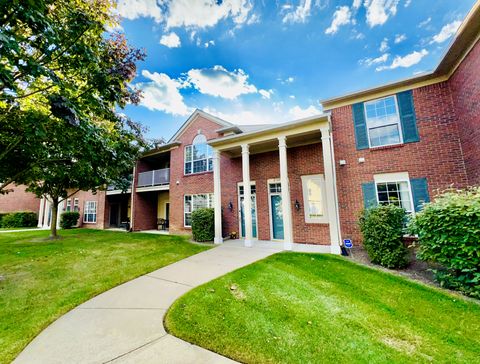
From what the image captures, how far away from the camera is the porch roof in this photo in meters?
7.67

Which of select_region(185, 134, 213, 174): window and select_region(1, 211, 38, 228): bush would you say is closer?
select_region(185, 134, 213, 174): window

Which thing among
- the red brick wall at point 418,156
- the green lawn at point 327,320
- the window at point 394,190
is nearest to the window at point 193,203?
the red brick wall at point 418,156

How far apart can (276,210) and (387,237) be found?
4795mm

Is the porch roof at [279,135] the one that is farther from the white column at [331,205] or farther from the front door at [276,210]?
the front door at [276,210]

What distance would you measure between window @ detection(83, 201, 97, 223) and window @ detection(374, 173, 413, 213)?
21.1 meters

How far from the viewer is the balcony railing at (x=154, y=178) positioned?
14359 millimetres

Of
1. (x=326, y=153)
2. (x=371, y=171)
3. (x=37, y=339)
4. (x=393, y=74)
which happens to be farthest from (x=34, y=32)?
(x=393, y=74)

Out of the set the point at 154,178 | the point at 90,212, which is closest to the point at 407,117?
the point at 154,178

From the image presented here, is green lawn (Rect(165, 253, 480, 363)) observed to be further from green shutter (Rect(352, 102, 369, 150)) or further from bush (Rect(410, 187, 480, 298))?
green shutter (Rect(352, 102, 369, 150))

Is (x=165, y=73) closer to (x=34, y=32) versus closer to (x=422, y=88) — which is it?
(x=34, y=32)

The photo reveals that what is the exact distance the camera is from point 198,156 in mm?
12672

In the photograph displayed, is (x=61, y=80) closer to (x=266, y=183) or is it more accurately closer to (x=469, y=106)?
(x=266, y=183)

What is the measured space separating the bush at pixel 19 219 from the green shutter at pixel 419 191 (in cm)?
3340

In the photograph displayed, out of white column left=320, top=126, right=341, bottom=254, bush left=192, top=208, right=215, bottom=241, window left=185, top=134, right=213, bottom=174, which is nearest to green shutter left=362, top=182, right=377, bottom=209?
white column left=320, top=126, right=341, bottom=254
